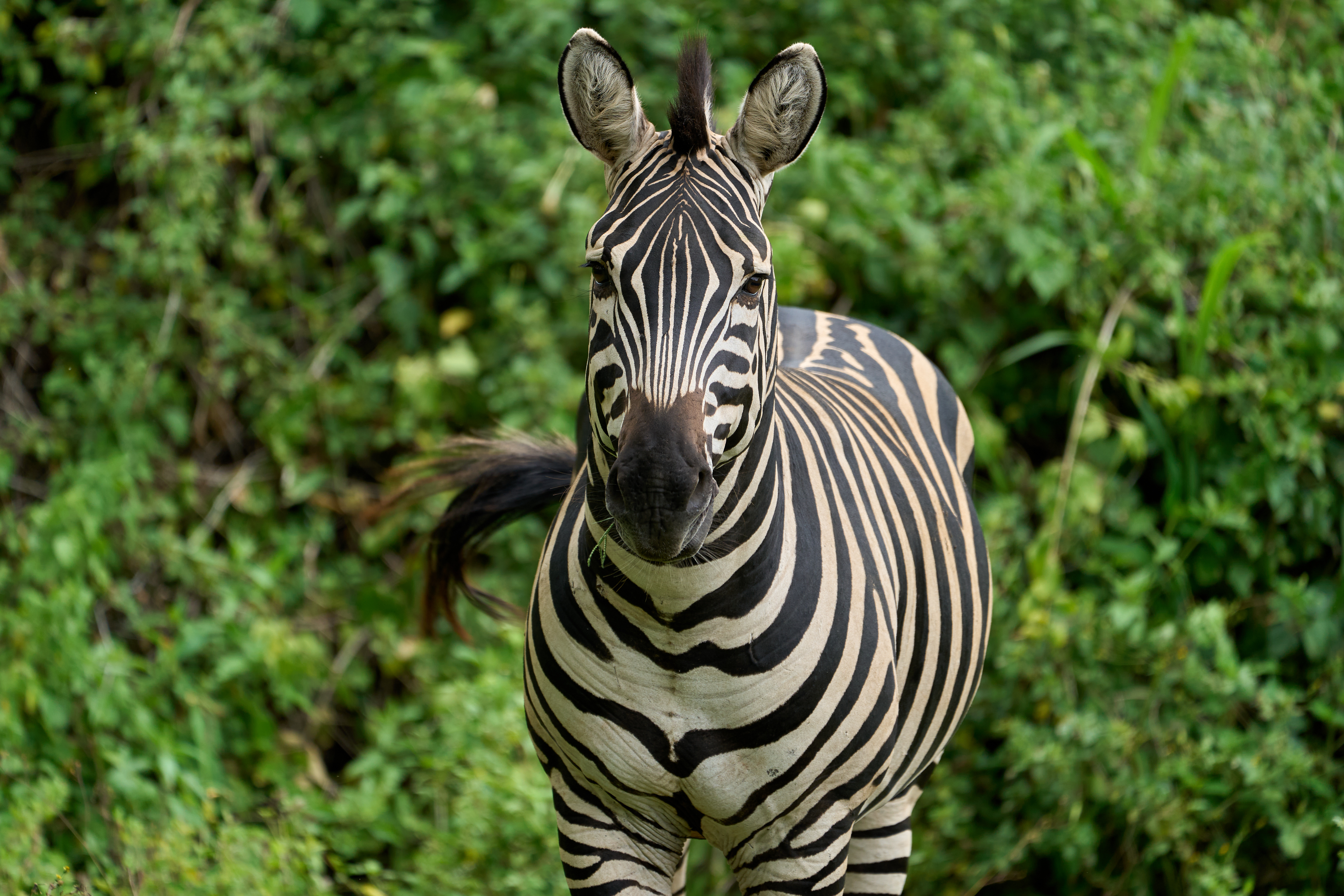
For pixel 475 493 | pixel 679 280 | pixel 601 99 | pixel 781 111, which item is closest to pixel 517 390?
pixel 475 493

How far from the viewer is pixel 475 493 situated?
320 centimetres

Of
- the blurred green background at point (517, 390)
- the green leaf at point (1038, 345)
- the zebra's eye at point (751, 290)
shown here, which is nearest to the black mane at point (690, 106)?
the zebra's eye at point (751, 290)

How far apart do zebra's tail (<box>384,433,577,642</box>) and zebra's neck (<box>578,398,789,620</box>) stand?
88 centimetres

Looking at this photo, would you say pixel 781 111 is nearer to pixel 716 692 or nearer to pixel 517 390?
pixel 716 692

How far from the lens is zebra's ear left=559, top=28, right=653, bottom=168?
6.73 feet

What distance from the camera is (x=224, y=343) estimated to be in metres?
5.49

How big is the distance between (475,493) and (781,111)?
4.94ft

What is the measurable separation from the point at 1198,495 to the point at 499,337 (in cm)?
282

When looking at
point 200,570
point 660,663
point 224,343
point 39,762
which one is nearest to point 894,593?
point 660,663

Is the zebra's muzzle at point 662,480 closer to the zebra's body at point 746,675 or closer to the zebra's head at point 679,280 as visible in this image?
the zebra's head at point 679,280

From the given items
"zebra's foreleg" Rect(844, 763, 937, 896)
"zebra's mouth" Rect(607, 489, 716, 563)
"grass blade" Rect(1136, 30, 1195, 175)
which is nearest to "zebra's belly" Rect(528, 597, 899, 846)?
"zebra's mouth" Rect(607, 489, 716, 563)

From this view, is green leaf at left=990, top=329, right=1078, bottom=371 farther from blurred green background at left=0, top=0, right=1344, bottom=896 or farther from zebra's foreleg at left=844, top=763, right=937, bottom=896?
zebra's foreleg at left=844, top=763, right=937, bottom=896

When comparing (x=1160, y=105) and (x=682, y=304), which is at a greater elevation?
(x=1160, y=105)

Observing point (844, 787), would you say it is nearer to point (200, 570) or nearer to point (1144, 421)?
point (1144, 421)
